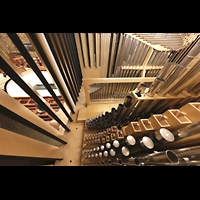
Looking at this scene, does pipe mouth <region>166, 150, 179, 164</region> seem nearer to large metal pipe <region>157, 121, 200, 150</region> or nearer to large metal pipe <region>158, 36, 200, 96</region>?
large metal pipe <region>157, 121, 200, 150</region>

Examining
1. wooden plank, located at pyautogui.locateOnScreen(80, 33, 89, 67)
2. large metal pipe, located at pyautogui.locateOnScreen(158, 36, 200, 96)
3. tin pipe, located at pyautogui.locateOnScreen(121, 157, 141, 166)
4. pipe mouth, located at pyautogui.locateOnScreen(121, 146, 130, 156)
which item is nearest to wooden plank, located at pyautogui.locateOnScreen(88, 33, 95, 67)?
wooden plank, located at pyautogui.locateOnScreen(80, 33, 89, 67)

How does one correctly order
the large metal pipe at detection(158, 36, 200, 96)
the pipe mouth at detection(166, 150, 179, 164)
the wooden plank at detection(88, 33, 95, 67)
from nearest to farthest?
the pipe mouth at detection(166, 150, 179, 164) → the large metal pipe at detection(158, 36, 200, 96) → the wooden plank at detection(88, 33, 95, 67)

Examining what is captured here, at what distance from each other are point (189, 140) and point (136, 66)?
2.33m

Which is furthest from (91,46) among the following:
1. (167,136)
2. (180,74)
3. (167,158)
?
(167,158)

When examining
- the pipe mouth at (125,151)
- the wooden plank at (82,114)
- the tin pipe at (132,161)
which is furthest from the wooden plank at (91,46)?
the tin pipe at (132,161)

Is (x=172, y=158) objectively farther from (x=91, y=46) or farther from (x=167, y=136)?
(x=91, y=46)

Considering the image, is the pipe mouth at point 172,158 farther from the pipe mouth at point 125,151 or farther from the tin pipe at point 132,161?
the pipe mouth at point 125,151

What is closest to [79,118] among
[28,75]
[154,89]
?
[154,89]

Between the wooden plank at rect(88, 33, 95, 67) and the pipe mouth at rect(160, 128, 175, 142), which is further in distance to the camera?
the wooden plank at rect(88, 33, 95, 67)

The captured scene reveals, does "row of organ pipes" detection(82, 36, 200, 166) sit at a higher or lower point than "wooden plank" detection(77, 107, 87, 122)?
lower

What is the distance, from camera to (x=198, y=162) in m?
0.58

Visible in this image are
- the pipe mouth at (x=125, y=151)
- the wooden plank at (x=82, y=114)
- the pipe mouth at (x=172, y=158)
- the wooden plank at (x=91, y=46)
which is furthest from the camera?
the wooden plank at (x=82, y=114)
